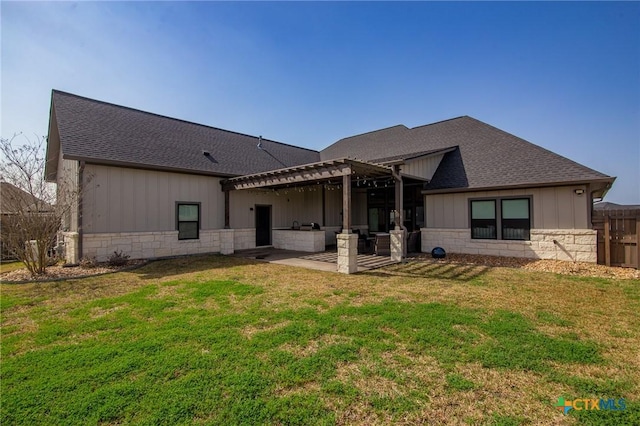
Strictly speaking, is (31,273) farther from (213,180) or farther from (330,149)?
(330,149)

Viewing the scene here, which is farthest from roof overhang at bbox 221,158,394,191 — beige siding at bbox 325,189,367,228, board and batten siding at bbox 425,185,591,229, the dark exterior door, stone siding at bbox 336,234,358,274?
beige siding at bbox 325,189,367,228

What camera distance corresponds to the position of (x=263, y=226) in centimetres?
1427

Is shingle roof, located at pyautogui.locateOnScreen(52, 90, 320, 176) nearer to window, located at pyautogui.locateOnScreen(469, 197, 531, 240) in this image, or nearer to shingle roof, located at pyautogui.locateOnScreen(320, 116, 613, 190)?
shingle roof, located at pyautogui.locateOnScreen(320, 116, 613, 190)

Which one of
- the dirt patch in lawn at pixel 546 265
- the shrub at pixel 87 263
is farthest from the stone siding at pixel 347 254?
the shrub at pixel 87 263

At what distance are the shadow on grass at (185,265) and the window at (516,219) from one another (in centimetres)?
937

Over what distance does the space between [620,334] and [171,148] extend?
13.8 m

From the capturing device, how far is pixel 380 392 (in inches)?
103

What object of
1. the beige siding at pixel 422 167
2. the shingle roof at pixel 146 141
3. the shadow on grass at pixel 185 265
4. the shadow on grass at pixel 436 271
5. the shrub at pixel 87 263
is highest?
the shingle roof at pixel 146 141

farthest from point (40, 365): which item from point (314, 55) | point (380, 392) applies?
point (314, 55)

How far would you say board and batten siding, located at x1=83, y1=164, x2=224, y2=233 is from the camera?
30.5 ft

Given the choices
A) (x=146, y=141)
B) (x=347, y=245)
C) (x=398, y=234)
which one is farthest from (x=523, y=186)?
(x=146, y=141)

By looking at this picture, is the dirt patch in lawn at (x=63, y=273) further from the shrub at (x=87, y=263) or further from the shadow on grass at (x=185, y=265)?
the shadow on grass at (x=185, y=265)

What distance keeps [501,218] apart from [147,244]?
1319 cm

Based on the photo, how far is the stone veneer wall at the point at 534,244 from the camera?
8.95 metres
